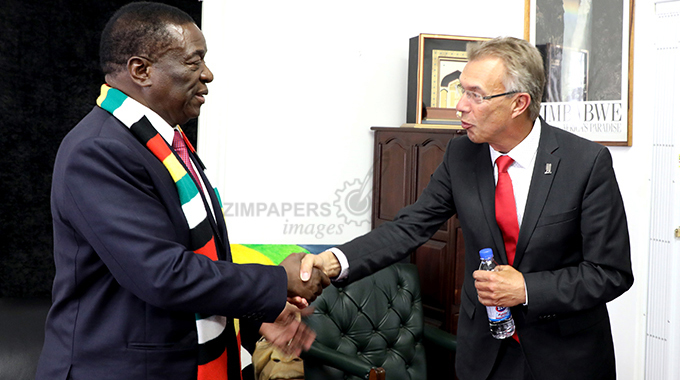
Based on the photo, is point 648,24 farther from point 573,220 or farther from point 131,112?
point 131,112

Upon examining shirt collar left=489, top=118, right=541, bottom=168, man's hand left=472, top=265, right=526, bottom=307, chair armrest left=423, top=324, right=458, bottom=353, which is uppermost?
shirt collar left=489, top=118, right=541, bottom=168

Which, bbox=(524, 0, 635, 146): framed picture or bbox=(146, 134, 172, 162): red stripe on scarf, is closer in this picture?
bbox=(146, 134, 172, 162): red stripe on scarf

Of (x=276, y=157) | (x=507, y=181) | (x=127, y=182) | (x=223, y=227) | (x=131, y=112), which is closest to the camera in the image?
(x=127, y=182)

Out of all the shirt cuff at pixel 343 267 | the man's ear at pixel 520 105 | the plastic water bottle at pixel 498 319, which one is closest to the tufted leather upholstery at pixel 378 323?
the shirt cuff at pixel 343 267

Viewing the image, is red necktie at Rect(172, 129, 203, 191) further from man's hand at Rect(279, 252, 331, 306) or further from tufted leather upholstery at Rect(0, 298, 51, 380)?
tufted leather upholstery at Rect(0, 298, 51, 380)

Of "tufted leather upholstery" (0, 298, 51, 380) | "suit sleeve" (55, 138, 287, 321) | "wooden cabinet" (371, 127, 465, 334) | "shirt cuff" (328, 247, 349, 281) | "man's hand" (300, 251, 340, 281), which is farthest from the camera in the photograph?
"wooden cabinet" (371, 127, 465, 334)

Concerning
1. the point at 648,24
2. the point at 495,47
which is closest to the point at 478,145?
the point at 495,47

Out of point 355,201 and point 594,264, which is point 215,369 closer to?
point 594,264

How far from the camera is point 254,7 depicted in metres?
3.54

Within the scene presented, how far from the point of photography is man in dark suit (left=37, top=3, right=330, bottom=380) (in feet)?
4.49

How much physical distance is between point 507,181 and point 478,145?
0.24 meters

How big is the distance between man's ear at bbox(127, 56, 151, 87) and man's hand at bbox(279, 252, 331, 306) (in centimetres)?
66

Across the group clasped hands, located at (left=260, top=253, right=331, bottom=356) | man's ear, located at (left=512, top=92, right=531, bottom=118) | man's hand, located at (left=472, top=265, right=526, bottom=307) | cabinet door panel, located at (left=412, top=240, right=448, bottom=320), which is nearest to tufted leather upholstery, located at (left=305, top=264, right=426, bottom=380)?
cabinet door panel, located at (left=412, top=240, right=448, bottom=320)

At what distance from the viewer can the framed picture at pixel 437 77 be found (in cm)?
357
